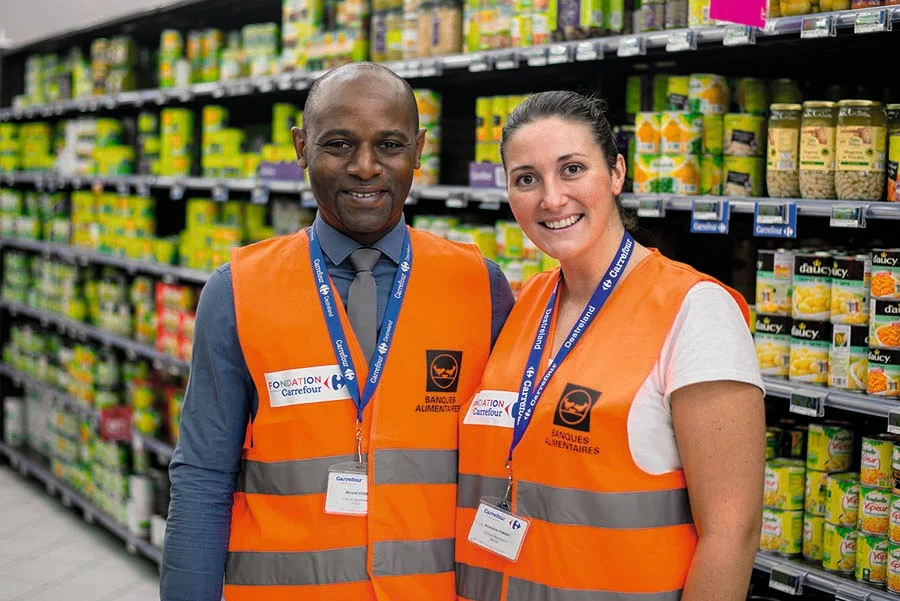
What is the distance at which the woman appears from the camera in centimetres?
161

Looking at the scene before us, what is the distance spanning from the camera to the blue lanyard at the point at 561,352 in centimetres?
182

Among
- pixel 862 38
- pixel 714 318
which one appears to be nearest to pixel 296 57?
pixel 862 38

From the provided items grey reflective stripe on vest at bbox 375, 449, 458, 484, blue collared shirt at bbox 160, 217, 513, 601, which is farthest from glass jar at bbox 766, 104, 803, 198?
blue collared shirt at bbox 160, 217, 513, 601

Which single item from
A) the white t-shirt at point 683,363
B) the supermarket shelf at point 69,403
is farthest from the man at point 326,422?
the supermarket shelf at point 69,403

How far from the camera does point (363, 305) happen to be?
6.54 feet

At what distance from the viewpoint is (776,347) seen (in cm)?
276

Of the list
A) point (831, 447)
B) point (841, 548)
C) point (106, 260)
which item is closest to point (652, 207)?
point (831, 447)

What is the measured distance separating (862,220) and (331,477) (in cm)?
137

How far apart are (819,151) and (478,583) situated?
4.68ft

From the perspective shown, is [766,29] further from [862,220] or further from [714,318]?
[714,318]

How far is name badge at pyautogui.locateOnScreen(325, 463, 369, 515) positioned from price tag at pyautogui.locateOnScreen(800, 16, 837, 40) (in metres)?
1.46

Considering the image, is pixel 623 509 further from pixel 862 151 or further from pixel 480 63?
pixel 480 63

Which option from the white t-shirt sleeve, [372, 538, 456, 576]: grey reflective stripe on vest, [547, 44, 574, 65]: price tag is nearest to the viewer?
the white t-shirt sleeve

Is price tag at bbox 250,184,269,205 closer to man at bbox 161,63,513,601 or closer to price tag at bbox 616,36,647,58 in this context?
price tag at bbox 616,36,647,58
